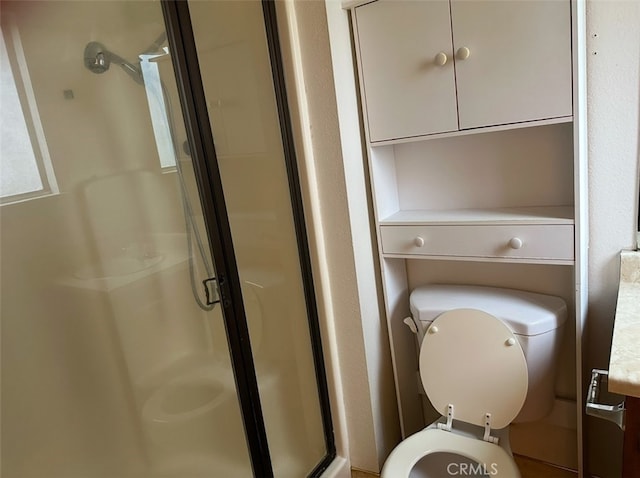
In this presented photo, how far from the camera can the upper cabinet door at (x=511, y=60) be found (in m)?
1.19

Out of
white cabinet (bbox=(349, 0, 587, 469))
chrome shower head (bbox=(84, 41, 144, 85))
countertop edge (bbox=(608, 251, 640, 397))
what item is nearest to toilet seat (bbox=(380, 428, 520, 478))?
white cabinet (bbox=(349, 0, 587, 469))

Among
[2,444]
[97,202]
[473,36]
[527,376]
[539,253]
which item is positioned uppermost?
[473,36]

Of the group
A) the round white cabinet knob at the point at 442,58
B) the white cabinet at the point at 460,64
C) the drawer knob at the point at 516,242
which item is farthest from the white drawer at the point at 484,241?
the round white cabinet knob at the point at 442,58

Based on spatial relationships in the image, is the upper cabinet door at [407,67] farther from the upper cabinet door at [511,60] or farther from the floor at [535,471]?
the floor at [535,471]

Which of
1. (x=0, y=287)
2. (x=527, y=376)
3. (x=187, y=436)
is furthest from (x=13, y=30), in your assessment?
(x=527, y=376)

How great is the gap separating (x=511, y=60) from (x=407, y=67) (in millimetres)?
307

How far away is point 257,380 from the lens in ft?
4.80

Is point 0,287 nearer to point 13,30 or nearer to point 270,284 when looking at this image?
point 13,30

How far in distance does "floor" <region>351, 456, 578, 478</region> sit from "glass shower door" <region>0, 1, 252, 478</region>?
64 centimetres

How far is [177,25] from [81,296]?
0.73 m

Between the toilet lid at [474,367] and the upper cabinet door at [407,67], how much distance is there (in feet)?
2.11

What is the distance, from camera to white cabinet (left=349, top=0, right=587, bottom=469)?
48.4 inches

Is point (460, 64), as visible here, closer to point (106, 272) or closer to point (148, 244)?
point (148, 244)

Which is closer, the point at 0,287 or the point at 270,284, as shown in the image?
the point at 0,287
